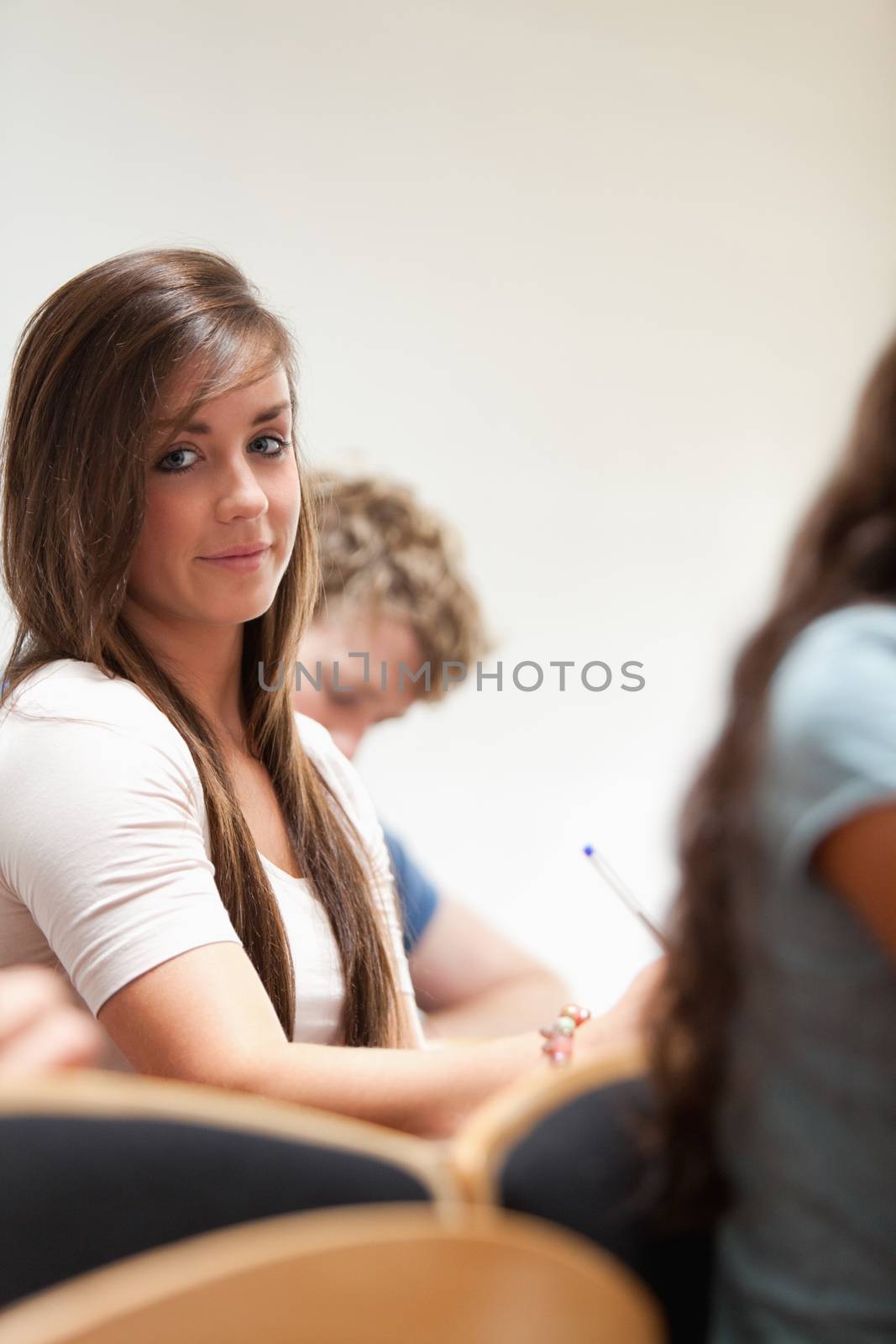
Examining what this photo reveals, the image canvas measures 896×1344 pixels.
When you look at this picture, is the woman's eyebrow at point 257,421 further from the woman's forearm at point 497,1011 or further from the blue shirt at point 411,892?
the woman's forearm at point 497,1011

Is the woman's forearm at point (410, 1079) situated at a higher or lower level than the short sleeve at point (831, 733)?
lower

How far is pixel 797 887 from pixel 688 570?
6.76 ft

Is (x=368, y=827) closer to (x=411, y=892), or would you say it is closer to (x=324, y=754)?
(x=324, y=754)

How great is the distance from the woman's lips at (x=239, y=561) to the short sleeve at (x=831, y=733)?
0.70 metres

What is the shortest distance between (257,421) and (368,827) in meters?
0.40

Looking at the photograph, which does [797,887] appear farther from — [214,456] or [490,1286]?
[214,456]

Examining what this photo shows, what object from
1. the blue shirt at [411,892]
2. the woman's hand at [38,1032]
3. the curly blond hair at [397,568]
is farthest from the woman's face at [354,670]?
the woman's hand at [38,1032]

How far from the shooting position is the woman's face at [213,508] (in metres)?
Result: 1.10

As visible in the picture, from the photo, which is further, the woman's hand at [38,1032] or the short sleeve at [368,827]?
the short sleeve at [368,827]

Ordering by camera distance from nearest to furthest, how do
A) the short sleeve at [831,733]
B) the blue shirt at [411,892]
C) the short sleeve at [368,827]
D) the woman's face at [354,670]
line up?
the short sleeve at [831,733]
the short sleeve at [368,827]
the blue shirt at [411,892]
the woman's face at [354,670]

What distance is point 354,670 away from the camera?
73.9 inches

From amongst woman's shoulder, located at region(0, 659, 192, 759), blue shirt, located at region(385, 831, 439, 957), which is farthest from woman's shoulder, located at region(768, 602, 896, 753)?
blue shirt, located at region(385, 831, 439, 957)

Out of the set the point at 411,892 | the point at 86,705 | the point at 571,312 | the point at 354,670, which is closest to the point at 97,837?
the point at 86,705

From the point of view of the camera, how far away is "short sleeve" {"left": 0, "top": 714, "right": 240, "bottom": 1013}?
0.87m
